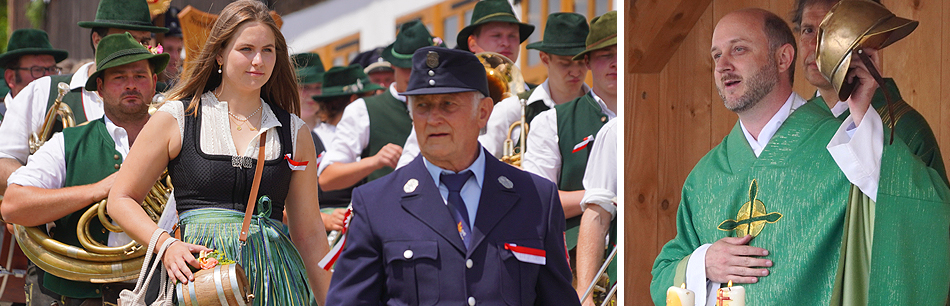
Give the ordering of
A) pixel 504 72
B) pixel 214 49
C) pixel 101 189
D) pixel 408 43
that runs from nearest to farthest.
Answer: pixel 214 49, pixel 101 189, pixel 504 72, pixel 408 43

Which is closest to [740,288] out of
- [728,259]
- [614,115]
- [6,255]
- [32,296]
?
[728,259]

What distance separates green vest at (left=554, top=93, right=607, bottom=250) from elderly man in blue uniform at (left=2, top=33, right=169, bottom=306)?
6.74 ft

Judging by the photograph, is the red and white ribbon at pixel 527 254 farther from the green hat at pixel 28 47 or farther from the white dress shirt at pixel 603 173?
the green hat at pixel 28 47

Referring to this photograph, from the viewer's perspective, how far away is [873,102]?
134 inches

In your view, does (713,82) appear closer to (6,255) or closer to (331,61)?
(6,255)

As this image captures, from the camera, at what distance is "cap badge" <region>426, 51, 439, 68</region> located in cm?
393

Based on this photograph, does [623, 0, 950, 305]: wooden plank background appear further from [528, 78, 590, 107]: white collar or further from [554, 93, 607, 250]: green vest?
[528, 78, 590, 107]: white collar

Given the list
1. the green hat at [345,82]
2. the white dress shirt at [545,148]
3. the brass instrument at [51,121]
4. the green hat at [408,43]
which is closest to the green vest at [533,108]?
the white dress shirt at [545,148]

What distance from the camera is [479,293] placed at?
12.3ft

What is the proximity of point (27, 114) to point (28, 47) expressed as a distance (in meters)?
2.77

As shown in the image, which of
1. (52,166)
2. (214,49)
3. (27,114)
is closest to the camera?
(214,49)

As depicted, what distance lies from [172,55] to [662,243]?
430 centimetres

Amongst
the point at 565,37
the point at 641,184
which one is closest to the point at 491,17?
the point at 565,37

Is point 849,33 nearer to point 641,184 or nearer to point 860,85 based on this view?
point 860,85
